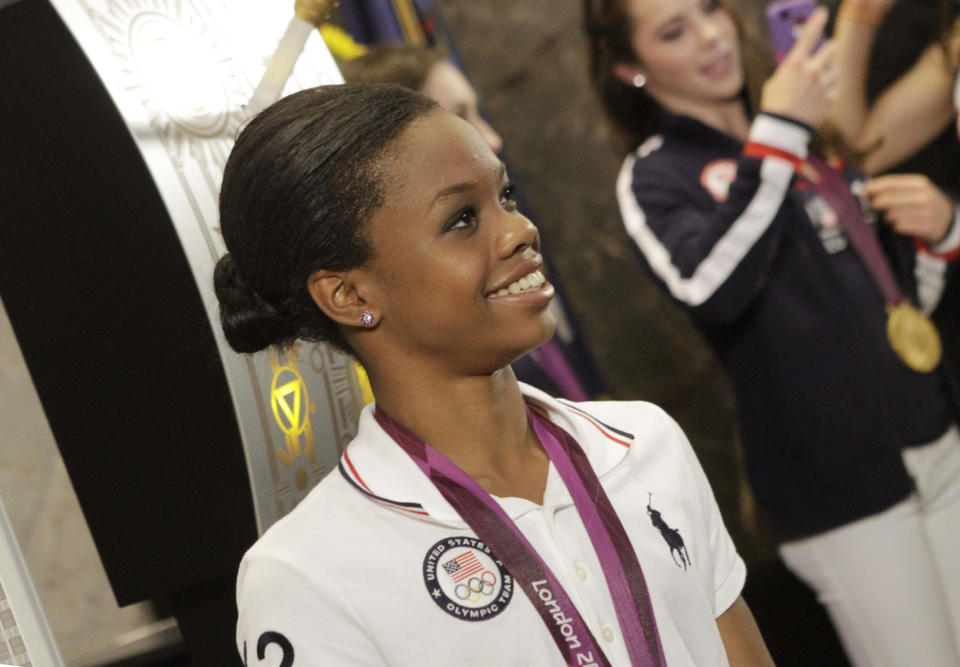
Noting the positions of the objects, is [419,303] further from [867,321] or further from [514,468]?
[867,321]

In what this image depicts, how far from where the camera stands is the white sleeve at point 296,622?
103 centimetres

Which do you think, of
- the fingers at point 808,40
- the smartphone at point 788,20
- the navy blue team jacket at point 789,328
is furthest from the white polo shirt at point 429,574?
the smartphone at point 788,20

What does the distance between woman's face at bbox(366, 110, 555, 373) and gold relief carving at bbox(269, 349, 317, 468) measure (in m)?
0.23

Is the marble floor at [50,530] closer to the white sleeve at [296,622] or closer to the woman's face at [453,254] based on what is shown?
the white sleeve at [296,622]

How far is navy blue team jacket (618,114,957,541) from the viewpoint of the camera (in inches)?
81.0

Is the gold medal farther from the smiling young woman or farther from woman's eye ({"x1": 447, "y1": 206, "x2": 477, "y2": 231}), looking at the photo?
woman's eye ({"x1": 447, "y1": 206, "x2": 477, "y2": 231})

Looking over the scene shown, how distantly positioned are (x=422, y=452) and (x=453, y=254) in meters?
0.22

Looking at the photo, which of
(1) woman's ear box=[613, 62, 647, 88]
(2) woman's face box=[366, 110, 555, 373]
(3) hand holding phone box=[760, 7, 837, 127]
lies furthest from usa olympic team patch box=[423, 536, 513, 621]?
(1) woman's ear box=[613, 62, 647, 88]

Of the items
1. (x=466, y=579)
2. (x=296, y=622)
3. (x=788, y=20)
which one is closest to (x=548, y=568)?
(x=466, y=579)

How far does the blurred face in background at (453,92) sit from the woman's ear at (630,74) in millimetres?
363

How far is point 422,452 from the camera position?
3.76ft

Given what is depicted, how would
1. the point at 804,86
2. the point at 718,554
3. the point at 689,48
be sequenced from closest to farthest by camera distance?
the point at 718,554 < the point at 804,86 < the point at 689,48

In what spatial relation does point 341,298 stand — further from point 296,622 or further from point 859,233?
point 859,233

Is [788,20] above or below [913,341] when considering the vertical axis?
above
